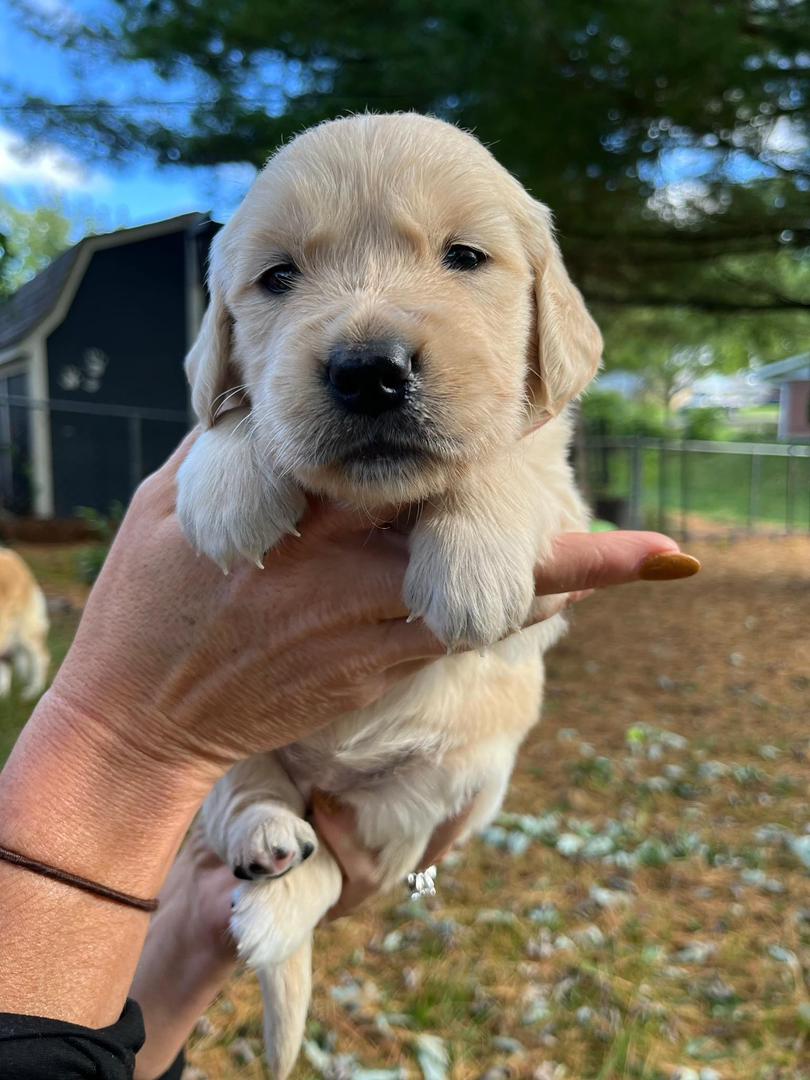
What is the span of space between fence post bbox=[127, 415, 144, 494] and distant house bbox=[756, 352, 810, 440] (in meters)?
8.09

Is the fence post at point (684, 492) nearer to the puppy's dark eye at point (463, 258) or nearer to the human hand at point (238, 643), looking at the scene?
the puppy's dark eye at point (463, 258)

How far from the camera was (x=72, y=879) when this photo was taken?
1.36 meters

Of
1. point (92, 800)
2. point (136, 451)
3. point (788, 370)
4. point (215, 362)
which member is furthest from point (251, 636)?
point (136, 451)

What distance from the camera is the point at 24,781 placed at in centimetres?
140

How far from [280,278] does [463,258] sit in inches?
14.2

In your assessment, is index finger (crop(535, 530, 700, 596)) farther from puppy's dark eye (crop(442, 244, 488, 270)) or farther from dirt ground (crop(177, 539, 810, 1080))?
dirt ground (crop(177, 539, 810, 1080))

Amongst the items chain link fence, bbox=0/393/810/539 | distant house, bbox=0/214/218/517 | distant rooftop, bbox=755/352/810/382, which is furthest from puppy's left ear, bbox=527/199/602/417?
distant rooftop, bbox=755/352/810/382

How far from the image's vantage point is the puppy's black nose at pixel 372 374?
119cm

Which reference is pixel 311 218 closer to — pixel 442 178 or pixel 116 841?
pixel 442 178

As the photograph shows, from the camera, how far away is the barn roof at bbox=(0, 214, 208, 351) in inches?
134

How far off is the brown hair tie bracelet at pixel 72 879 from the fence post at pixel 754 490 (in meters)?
11.4

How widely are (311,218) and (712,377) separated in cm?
929

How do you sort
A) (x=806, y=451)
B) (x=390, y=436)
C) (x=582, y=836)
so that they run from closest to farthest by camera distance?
1. (x=390, y=436)
2. (x=582, y=836)
3. (x=806, y=451)

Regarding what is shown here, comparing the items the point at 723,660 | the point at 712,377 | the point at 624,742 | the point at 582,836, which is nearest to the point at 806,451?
the point at 712,377
